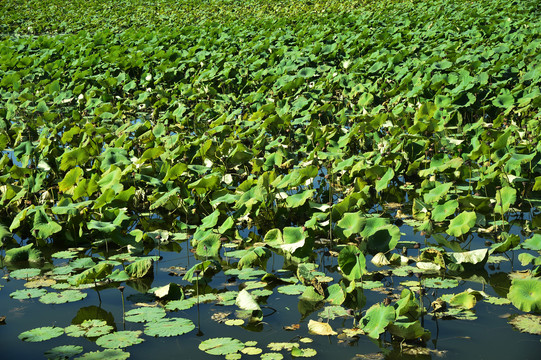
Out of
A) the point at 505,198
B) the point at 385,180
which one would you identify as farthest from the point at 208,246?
the point at 505,198

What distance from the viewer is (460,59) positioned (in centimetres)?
711

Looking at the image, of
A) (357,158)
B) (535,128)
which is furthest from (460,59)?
(357,158)

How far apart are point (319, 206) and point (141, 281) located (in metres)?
1.25

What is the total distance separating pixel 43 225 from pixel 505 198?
2782 millimetres

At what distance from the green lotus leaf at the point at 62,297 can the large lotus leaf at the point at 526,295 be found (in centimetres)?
205

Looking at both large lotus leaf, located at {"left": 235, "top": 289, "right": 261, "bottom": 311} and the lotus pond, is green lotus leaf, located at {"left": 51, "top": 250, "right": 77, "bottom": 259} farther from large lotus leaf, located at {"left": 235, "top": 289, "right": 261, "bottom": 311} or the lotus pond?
large lotus leaf, located at {"left": 235, "top": 289, "right": 261, "bottom": 311}

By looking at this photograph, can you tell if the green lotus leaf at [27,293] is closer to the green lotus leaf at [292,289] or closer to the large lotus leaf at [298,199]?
the green lotus leaf at [292,289]

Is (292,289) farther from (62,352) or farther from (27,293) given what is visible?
(27,293)

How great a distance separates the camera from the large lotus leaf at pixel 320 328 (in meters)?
2.54

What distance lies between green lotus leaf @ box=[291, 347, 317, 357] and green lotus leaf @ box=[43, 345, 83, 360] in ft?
2.86

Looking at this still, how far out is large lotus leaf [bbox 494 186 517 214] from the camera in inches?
142

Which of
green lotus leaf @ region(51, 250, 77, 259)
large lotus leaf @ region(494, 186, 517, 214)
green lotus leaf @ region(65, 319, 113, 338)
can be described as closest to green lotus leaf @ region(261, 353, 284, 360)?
green lotus leaf @ region(65, 319, 113, 338)

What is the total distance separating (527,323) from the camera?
2584 millimetres

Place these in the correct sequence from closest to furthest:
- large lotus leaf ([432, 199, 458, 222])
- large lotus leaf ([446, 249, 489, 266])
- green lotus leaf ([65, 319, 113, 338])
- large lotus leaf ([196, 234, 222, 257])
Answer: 1. green lotus leaf ([65, 319, 113, 338])
2. large lotus leaf ([446, 249, 489, 266])
3. large lotus leaf ([196, 234, 222, 257])
4. large lotus leaf ([432, 199, 458, 222])
